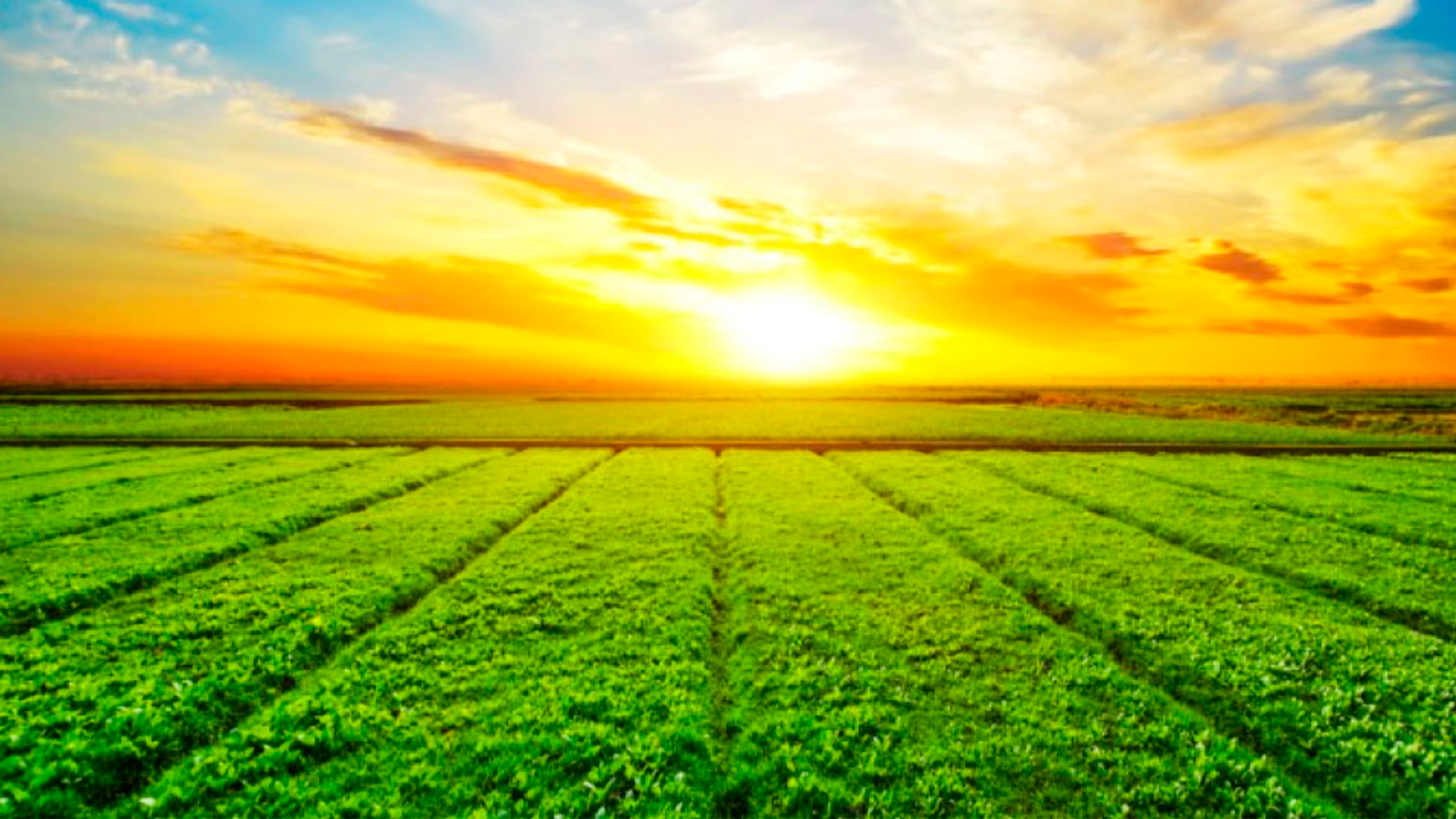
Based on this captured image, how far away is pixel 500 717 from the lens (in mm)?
12688

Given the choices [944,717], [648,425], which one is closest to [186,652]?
[944,717]

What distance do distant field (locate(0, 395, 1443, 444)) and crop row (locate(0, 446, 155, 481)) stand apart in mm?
7649

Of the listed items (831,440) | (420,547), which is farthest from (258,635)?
(831,440)

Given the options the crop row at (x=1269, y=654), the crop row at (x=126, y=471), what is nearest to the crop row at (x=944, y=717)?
the crop row at (x=1269, y=654)

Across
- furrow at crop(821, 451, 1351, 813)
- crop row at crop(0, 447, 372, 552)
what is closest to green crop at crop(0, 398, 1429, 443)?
crop row at crop(0, 447, 372, 552)

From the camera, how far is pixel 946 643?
1634 cm

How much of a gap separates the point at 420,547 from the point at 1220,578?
80.4ft

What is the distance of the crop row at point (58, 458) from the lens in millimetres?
43375

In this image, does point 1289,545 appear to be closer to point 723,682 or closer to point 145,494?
point 723,682

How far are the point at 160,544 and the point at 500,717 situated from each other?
750 inches

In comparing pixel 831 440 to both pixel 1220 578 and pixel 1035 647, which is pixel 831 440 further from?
pixel 1035 647

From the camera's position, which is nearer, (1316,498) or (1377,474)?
(1316,498)

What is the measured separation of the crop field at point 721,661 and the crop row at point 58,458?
54.1 feet

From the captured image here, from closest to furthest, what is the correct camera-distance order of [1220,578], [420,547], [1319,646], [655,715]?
1. [655,715]
2. [1319,646]
3. [1220,578]
4. [420,547]
